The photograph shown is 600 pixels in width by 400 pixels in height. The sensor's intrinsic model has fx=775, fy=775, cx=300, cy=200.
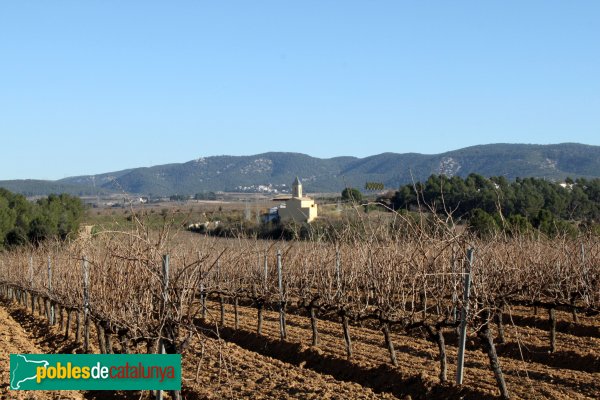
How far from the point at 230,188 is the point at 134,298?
13247 centimetres

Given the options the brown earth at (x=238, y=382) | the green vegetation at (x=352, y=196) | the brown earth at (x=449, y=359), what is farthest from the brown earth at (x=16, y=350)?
the green vegetation at (x=352, y=196)

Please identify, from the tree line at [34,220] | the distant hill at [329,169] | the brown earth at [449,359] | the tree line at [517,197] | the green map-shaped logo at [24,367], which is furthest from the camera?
the distant hill at [329,169]

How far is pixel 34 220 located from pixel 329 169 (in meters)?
118

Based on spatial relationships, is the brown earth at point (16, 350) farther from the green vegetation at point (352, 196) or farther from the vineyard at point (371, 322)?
the green vegetation at point (352, 196)

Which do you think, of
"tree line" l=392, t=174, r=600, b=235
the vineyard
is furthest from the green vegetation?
"tree line" l=392, t=174, r=600, b=235

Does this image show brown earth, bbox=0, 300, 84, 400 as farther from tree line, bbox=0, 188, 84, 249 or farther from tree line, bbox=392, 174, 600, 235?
tree line, bbox=392, 174, 600, 235

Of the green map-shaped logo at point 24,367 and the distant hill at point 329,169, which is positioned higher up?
the distant hill at point 329,169

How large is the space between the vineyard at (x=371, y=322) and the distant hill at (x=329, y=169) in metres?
79.4

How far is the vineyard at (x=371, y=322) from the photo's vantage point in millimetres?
8461

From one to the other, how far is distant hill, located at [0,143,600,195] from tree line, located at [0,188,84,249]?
43.0m

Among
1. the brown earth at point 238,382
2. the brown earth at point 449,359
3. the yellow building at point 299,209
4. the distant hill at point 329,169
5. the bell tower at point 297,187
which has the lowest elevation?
the brown earth at point 449,359

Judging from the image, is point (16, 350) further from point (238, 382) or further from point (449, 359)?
point (449, 359)

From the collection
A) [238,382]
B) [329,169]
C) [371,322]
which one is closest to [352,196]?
[238,382]

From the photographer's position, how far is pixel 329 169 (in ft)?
524
